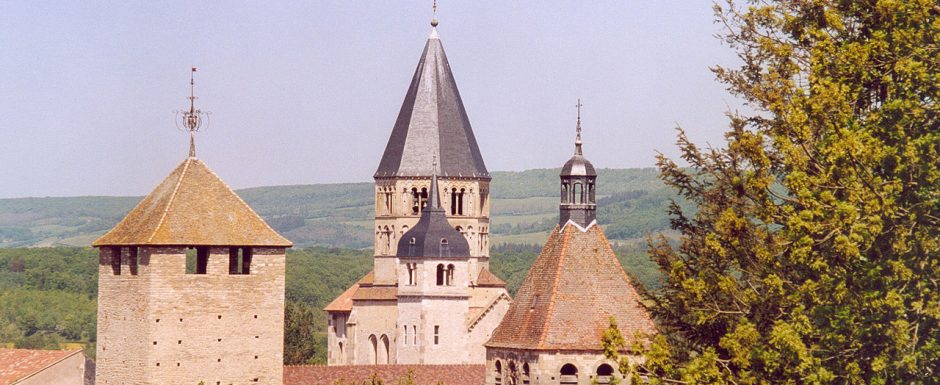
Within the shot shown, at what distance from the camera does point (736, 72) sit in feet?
126

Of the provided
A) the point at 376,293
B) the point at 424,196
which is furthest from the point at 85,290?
the point at 424,196

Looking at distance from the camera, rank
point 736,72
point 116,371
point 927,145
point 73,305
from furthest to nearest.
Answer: point 73,305, point 116,371, point 736,72, point 927,145

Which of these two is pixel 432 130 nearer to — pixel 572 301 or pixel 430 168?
pixel 430 168

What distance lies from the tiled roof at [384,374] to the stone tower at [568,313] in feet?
41.0

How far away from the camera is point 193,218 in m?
45.4

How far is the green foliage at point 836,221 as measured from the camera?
98.7ft

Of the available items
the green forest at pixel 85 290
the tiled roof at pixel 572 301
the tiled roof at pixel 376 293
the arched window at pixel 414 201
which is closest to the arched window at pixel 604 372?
the tiled roof at pixel 572 301

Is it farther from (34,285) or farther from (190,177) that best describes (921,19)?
(34,285)

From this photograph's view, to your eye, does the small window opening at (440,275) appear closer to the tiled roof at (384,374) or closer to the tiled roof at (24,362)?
the tiled roof at (384,374)

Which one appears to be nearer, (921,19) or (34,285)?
(921,19)

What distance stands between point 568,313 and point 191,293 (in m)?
9.28

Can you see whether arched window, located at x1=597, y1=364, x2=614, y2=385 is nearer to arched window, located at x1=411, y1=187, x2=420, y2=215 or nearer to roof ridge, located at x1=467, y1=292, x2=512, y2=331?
roof ridge, located at x1=467, y1=292, x2=512, y2=331

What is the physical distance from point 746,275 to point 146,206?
17.0m

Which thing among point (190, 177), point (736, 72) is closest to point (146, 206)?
point (190, 177)
